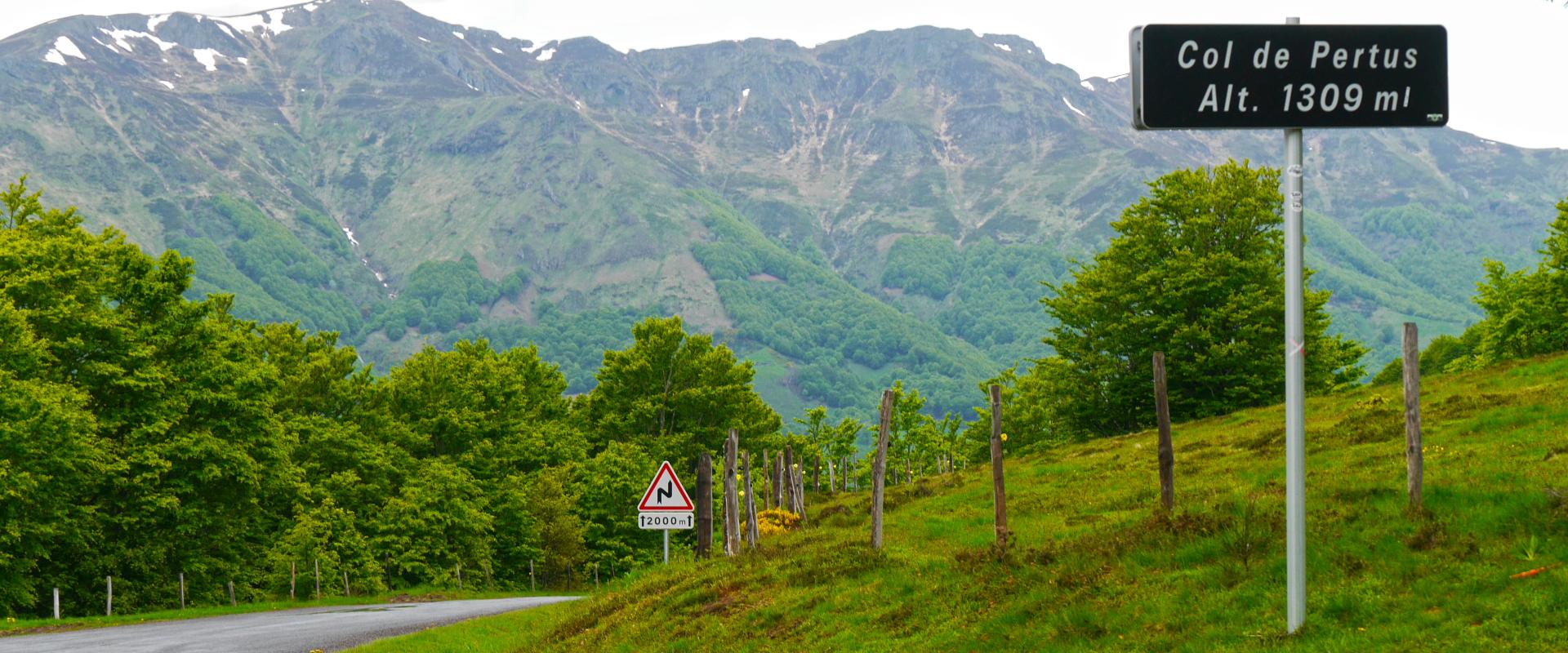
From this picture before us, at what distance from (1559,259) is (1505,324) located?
459 centimetres

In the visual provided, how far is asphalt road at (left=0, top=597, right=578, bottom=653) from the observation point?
86.1 ft

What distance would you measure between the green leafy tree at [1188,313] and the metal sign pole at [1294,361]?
144 ft

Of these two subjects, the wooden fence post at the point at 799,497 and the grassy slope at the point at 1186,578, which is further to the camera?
the wooden fence post at the point at 799,497

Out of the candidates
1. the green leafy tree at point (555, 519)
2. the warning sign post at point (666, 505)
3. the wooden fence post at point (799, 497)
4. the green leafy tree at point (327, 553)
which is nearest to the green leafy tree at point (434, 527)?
the green leafy tree at point (327, 553)

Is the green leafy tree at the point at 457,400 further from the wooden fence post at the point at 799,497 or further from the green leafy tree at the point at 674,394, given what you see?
the wooden fence post at the point at 799,497

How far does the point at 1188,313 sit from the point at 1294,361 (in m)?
48.4

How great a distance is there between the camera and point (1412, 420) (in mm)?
16750

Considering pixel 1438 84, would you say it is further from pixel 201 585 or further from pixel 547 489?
pixel 547 489

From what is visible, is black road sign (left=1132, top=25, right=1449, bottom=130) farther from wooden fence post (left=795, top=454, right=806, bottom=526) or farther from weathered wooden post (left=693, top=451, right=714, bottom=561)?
wooden fence post (left=795, top=454, right=806, bottom=526)

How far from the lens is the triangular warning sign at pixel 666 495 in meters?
30.0

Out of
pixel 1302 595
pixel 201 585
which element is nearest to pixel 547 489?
pixel 201 585

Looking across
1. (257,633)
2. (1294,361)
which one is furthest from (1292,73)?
(257,633)

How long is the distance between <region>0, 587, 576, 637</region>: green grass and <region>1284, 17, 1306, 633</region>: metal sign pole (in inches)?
1233

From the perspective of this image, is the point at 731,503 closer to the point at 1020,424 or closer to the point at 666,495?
the point at 666,495
